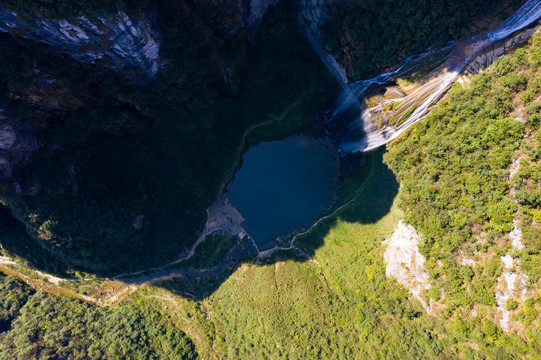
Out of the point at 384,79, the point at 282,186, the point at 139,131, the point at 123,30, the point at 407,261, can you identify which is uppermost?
the point at 123,30

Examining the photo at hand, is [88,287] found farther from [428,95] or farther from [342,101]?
[428,95]

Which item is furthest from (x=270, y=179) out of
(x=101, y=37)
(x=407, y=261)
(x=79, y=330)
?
(x=79, y=330)

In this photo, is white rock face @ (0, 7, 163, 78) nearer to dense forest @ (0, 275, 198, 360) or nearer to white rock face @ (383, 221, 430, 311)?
dense forest @ (0, 275, 198, 360)

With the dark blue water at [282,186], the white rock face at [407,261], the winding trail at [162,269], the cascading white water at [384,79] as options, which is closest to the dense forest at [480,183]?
the white rock face at [407,261]

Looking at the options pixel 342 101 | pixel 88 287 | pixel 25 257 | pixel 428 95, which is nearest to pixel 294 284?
pixel 342 101

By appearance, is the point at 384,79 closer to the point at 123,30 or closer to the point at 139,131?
the point at 123,30
